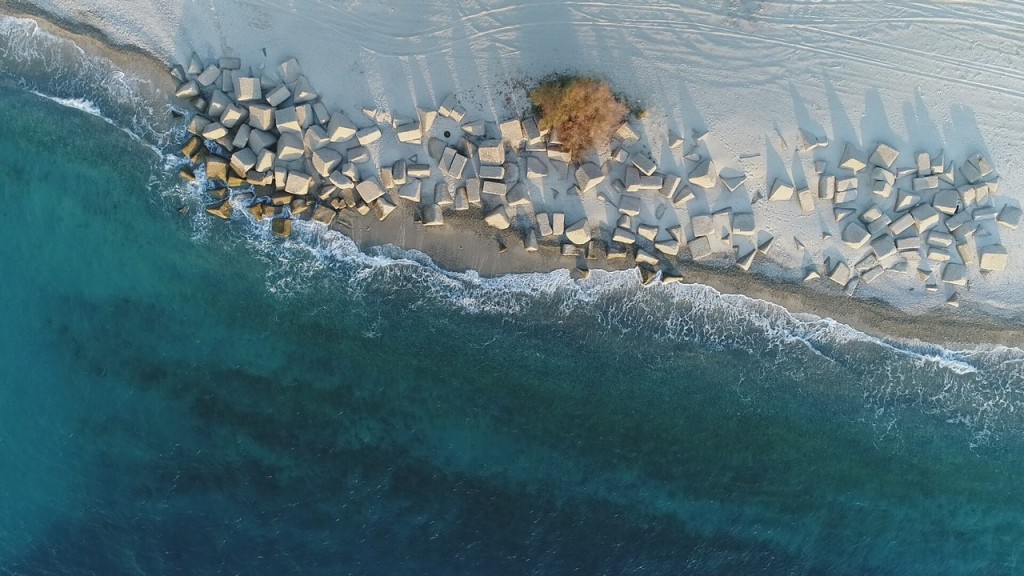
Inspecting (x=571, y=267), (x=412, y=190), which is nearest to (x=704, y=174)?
(x=571, y=267)

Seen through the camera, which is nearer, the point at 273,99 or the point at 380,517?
the point at 273,99

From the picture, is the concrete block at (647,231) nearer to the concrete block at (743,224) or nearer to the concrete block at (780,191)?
the concrete block at (743,224)

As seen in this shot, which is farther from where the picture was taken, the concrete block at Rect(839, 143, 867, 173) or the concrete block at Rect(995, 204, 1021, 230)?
the concrete block at Rect(995, 204, 1021, 230)

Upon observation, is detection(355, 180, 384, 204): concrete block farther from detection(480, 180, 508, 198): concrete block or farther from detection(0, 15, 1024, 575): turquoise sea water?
detection(480, 180, 508, 198): concrete block

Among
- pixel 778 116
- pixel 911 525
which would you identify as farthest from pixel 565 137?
pixel 911 525

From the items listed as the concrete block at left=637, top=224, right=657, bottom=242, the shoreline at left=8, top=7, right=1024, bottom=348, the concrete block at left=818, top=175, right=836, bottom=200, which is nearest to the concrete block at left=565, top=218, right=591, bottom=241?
the shoreline at left=8, top=7, right=1024, bottom=348

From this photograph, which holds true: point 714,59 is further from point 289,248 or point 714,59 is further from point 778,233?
point 289,248
